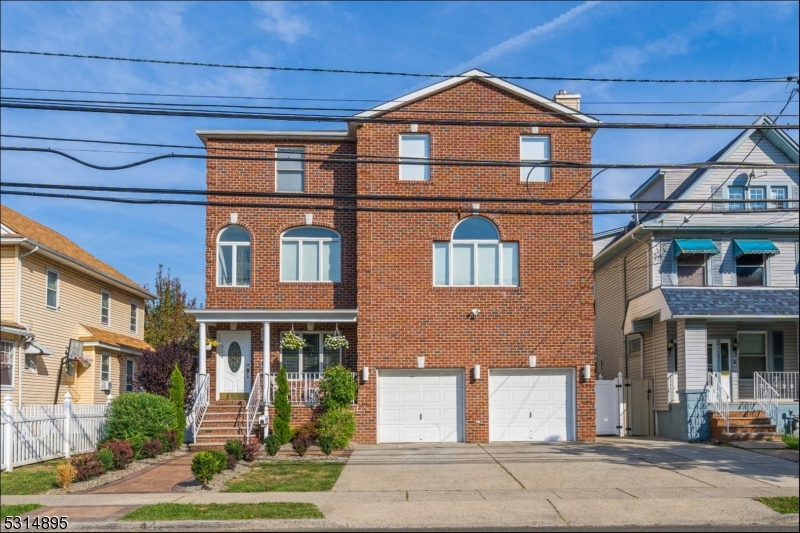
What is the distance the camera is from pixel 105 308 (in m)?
29.5

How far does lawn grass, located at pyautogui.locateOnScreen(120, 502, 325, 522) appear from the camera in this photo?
11.8 metres

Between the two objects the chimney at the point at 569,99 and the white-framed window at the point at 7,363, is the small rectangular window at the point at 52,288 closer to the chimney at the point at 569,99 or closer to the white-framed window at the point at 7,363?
the white-framed window at the point at 7,363

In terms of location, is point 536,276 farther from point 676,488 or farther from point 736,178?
point 676,488

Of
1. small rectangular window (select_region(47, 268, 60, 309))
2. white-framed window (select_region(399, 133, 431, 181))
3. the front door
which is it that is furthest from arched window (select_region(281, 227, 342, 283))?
small rectangular window (select_region(47, 268, 60, 309))

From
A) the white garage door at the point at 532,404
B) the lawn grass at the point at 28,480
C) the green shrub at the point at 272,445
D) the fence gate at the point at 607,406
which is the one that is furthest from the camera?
the fence gate at the point at 607,406

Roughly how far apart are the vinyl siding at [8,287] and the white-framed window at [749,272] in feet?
66.7

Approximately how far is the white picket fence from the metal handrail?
374cm

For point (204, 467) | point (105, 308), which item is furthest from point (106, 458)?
point (105, 308)

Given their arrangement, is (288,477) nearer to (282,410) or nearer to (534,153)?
(282,410)

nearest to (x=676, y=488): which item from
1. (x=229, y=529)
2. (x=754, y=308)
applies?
(x=229, y=529)

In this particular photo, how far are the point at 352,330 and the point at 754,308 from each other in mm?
11275

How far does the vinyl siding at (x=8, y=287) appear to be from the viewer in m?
22.0

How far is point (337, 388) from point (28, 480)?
8.56 metres

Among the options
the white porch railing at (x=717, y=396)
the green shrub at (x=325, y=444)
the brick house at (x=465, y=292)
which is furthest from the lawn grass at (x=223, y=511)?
the white porch railing at (x=717, y=396)
